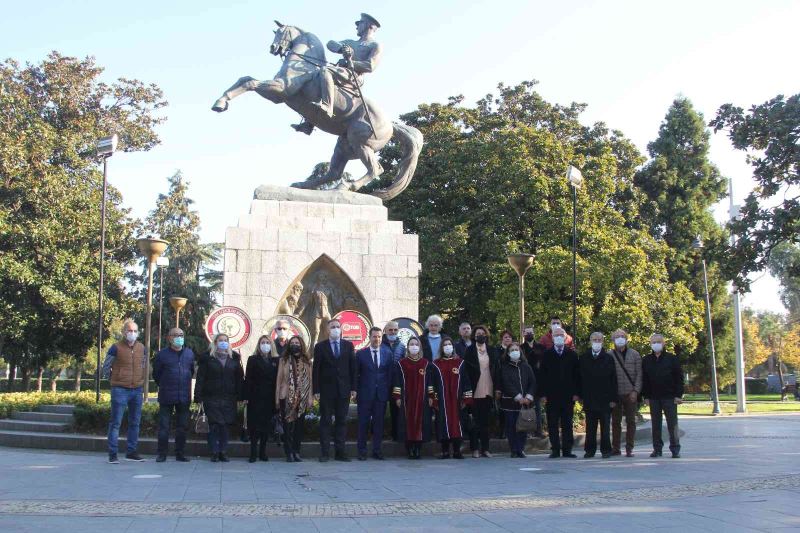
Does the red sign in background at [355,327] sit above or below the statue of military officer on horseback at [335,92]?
below

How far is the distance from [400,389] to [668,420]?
366 cm

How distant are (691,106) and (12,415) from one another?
127 ft

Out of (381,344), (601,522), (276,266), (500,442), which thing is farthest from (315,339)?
(601,522)

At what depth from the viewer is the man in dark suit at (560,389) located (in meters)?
10.8

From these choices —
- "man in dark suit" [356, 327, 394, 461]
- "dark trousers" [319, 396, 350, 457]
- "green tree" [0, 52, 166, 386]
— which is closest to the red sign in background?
"man in dark suit" [356, 327, 394, 461]

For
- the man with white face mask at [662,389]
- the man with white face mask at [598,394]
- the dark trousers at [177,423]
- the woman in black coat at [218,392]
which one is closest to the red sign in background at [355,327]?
the woman in black coat at [218,392]

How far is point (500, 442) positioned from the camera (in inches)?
449

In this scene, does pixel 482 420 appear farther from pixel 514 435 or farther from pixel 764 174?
pixel 764 174

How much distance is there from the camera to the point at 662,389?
10.7 metres

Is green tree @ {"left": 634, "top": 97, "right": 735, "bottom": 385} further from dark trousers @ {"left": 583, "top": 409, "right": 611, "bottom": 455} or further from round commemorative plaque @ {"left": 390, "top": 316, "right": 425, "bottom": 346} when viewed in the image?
dark trousers @ {"left": 583, "top": 409, "right": 611, "bottom": 455}

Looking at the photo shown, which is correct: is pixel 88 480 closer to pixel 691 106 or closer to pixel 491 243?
pixel 491 243

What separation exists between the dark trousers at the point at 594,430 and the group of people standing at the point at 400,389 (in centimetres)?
2

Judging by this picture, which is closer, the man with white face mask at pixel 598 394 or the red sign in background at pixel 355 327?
the man with white face mask at pixel 598 394

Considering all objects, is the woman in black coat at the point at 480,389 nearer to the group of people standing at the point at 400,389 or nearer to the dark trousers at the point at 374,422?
the group of people standing at the point at 400,389
